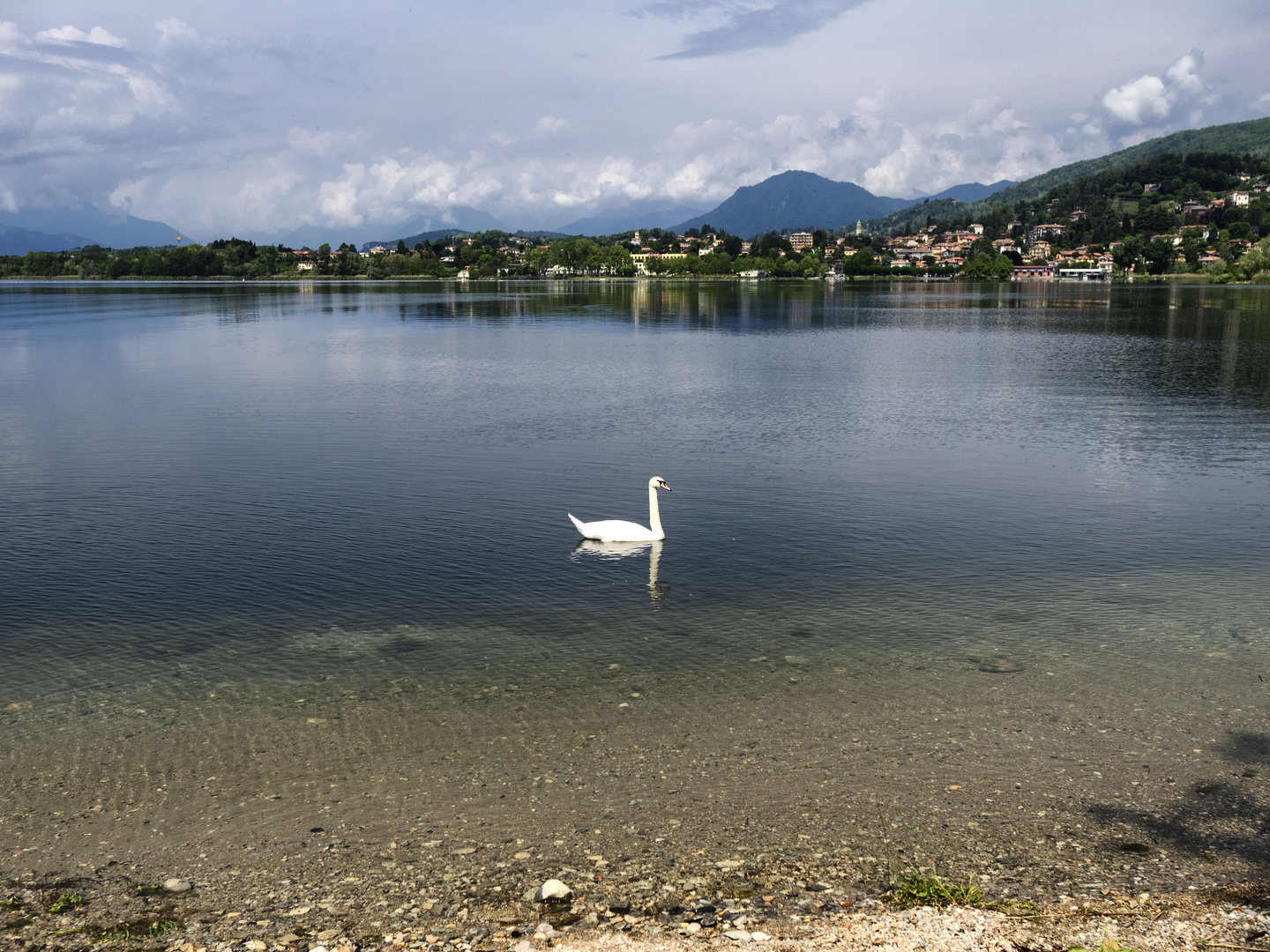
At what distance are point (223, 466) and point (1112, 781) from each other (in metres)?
21.5

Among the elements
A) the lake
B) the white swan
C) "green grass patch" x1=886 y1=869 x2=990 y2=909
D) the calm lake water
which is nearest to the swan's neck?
the white swan

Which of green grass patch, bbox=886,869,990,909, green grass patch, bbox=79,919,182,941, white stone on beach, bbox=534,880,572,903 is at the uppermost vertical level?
green grass patch, bbox=886,869,990,909

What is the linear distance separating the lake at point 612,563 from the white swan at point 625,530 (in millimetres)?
331

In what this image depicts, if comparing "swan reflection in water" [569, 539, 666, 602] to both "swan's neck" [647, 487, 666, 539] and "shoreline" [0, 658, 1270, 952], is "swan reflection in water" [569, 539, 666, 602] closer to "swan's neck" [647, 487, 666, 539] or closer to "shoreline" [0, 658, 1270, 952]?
"swan's neck" [647, 487, 666, 539]

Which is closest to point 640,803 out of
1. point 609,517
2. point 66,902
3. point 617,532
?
point 66,902

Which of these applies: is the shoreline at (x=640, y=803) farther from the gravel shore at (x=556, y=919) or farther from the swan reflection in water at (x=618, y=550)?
the swan reflection in water at (x=618, y=550)

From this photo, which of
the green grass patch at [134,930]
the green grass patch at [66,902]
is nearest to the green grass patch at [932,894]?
the green grass patch at [134,930]

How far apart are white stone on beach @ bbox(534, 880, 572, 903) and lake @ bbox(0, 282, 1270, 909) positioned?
93.1 inches

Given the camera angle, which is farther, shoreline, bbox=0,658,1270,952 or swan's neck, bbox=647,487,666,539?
swan's neck, bbox=647,487,666,539

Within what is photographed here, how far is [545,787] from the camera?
957 cm

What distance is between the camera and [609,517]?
20.0m

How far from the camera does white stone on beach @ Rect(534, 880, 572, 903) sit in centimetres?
768

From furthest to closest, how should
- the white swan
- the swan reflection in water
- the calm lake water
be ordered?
the white swan, the swan reflection in water, the calm lake water

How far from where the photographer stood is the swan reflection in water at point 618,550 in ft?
57.0
